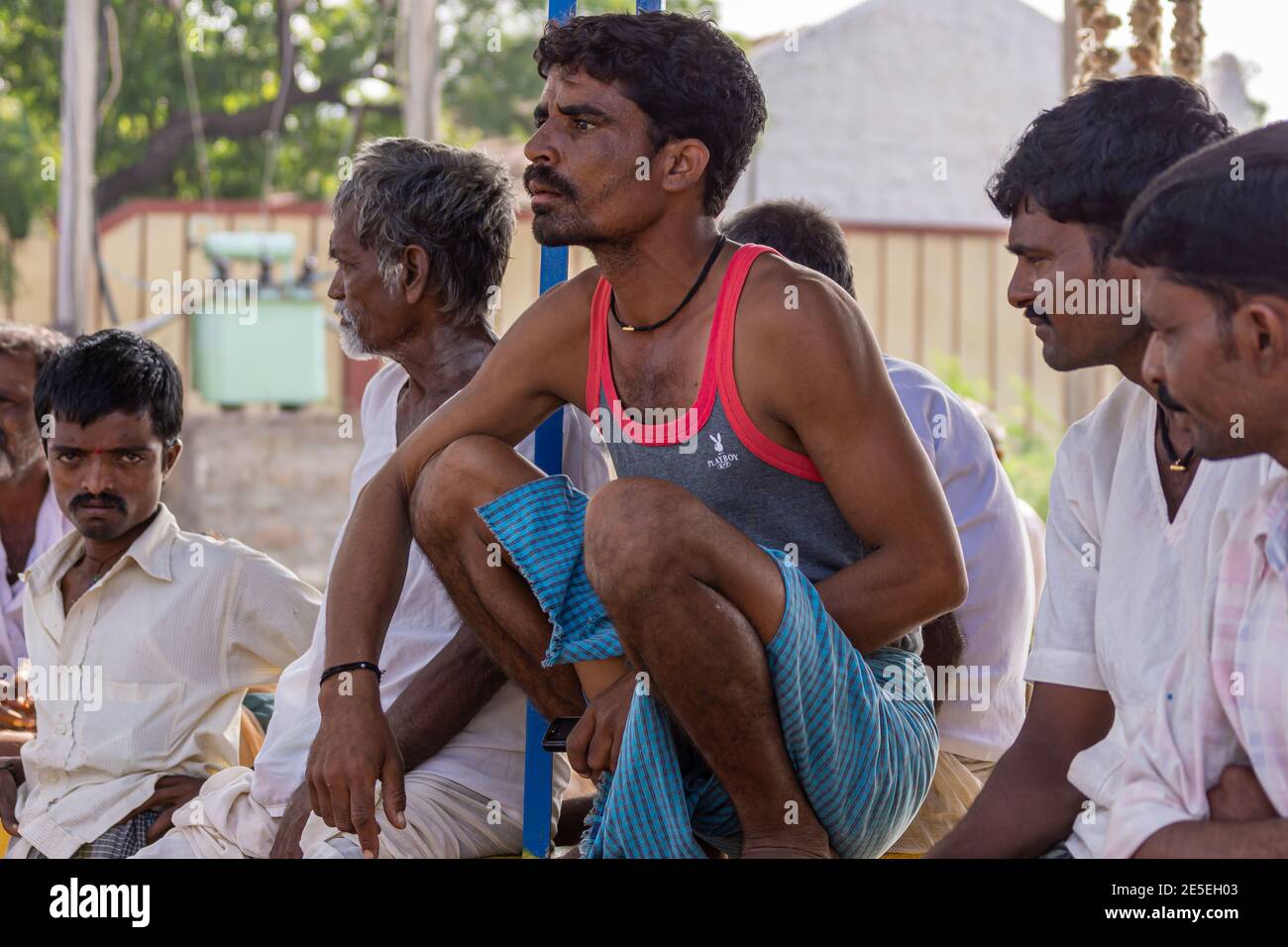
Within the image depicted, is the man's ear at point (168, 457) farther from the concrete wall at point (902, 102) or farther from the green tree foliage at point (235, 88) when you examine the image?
the concrete wall at point (902, 102)

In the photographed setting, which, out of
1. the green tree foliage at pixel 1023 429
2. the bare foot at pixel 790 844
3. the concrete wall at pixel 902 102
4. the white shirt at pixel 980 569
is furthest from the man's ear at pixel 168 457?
the concrete wall at pixel 902 102

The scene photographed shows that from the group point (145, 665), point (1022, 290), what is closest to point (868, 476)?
point (1022, 290)

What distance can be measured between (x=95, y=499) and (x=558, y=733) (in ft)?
4.28

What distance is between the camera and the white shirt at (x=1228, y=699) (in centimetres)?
198

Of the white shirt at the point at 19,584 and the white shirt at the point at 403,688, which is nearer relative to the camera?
the white shirt at the point at 403,688

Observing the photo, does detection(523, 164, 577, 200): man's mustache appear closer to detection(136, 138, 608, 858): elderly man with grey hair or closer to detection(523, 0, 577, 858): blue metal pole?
detection(523, 0, 577, 858): blue metal pole

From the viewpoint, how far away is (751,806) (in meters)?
2.43

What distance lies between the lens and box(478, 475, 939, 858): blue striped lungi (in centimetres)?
238

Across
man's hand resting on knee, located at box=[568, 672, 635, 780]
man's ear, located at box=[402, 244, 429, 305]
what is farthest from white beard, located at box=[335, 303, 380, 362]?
man's hand resting on knee, located at box=[568, 672, 635, 780]

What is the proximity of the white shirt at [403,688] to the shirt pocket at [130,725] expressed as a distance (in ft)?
0.79

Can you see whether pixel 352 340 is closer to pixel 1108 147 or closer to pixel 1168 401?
pixel 1108 147

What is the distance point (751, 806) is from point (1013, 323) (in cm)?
1194

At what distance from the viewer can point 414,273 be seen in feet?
10.9

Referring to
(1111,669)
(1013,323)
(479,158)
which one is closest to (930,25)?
(1013,323)
